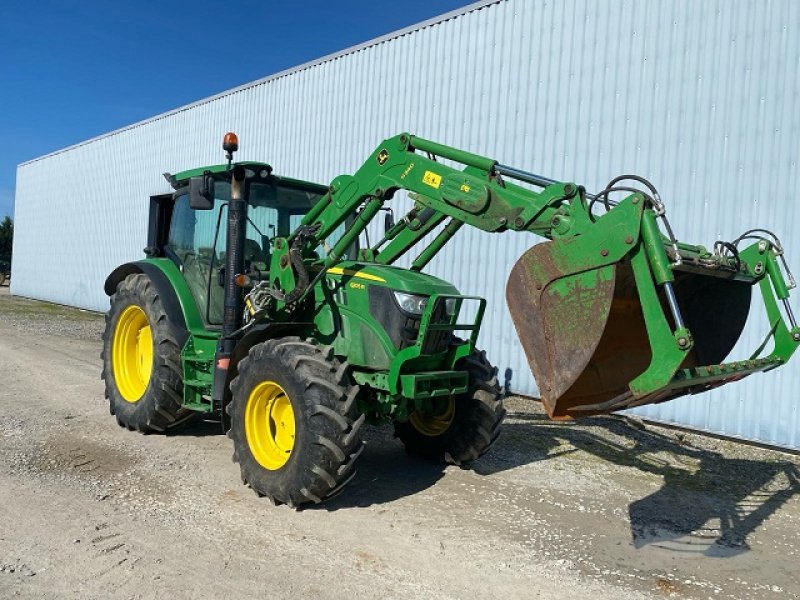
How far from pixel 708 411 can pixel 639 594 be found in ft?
15.4

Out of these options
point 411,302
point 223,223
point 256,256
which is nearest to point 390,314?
point 411,302

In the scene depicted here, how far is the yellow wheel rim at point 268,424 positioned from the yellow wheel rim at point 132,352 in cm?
218

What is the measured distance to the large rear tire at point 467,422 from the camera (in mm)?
5492

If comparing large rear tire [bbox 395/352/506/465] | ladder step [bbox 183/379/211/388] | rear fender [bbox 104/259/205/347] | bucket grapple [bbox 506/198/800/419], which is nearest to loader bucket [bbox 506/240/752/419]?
bucket grapple [bbox 506/198/800/419]

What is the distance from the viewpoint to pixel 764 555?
171 inches

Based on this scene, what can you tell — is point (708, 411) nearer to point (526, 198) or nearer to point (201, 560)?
point (526, 198)

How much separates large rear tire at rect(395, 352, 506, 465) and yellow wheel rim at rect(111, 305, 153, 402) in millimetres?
2783

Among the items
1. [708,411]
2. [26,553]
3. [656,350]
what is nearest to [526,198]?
[656,350]

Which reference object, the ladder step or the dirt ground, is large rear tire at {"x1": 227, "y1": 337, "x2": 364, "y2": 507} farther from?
the ladder step

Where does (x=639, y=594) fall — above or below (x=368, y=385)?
below

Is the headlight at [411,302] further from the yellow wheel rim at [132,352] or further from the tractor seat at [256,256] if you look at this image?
the yellow wheel rim at [132,352]

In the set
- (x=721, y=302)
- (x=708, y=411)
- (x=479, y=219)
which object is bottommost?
(x=708, y=411)

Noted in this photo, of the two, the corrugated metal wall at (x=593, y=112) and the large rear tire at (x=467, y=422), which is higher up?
the corrugated metal wall at (x=593, y=112)

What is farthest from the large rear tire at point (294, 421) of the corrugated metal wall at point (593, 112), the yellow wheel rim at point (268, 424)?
the corrugated metal wall at point (593, 112)
